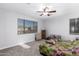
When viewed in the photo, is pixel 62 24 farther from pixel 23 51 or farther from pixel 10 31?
pixel 10 31

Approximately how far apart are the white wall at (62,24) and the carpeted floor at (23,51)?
13.9 inches

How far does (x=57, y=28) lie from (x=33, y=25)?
548 mm

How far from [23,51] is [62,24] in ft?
3.16

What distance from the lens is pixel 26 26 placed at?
6.51 ft

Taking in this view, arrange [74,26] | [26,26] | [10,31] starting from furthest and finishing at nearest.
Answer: [10,31]
[26,26]
[74,26]

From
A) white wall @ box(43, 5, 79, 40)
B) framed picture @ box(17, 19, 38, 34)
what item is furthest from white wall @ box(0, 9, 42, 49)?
white wall @ box(43, 5, 79, 40)

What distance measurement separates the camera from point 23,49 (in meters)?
1.90

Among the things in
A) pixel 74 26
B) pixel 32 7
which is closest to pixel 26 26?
pixel 32 7

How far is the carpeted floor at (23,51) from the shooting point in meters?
1.81

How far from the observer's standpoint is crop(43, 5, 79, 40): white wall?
5.63 feet

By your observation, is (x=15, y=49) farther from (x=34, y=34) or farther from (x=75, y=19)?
(x=75, y=19)

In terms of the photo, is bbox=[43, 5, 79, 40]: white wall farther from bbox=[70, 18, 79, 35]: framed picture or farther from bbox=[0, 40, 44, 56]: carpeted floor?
bbox=[0, 40, 44, 56]: carpeted floor

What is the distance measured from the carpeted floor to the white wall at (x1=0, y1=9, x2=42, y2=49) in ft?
0.35

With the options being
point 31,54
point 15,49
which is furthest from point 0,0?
point 31,54
